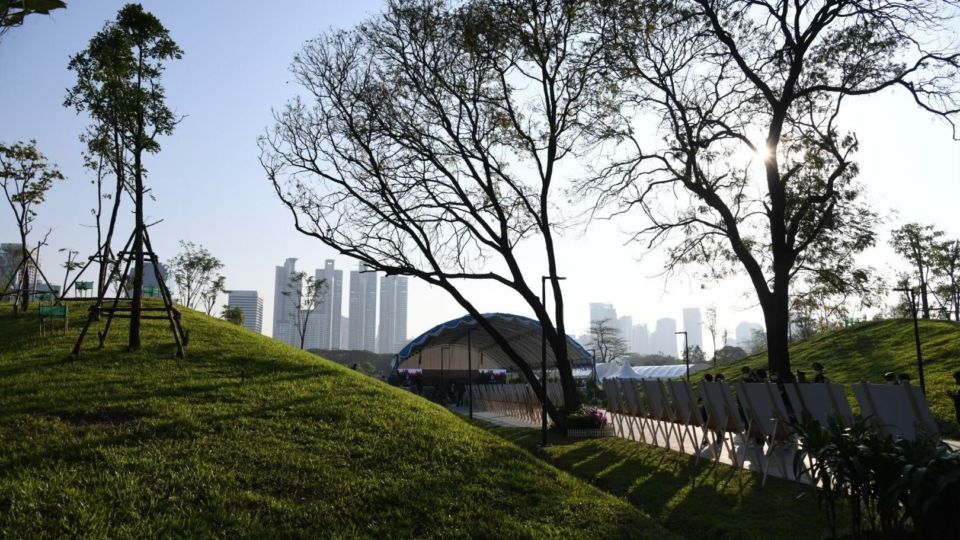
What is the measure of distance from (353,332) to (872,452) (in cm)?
16910

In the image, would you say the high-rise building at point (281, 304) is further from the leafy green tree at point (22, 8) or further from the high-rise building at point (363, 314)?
the leafy green tree at point (22, 8)

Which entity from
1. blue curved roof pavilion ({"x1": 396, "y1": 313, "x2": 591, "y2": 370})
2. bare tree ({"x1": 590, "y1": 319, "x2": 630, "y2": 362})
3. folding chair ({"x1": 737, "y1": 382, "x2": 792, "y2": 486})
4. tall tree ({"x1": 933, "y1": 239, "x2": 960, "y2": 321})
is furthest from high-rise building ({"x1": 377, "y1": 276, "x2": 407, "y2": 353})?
folding chair ({"x1": 737, "y1": 382, "x2": 792, "y2": 486})

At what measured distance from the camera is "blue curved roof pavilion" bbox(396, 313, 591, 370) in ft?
102

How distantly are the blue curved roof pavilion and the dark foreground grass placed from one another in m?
14.9

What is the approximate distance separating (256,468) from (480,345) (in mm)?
35906

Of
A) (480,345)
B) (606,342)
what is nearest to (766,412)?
(480,345)

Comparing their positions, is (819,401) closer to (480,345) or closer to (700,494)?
(700,494)

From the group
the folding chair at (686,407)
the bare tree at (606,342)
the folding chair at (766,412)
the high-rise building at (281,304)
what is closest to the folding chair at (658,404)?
the folding chair at (686,407)

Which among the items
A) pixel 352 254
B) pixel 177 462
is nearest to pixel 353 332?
pixel 352 254

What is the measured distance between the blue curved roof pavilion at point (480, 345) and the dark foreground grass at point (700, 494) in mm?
14936

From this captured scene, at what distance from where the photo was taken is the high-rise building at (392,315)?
175 m

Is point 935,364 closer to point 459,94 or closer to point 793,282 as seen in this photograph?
point 793,282

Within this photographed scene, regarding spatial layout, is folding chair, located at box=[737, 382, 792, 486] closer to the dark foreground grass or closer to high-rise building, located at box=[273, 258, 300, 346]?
the dark foreground grass

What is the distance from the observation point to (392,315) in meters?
178
